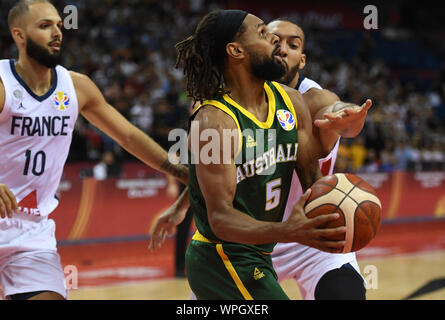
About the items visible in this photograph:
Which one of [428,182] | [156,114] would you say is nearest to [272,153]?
[156,114]

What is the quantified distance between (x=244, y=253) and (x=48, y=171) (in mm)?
1316

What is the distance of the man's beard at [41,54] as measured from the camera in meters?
3.80

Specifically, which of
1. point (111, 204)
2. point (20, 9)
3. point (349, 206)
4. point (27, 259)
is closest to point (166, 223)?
point (27, 259)

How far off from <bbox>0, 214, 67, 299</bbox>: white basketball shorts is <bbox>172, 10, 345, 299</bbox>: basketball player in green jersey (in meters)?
0.84

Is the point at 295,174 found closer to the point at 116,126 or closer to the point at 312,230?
the point at 116,126

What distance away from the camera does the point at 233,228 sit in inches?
114

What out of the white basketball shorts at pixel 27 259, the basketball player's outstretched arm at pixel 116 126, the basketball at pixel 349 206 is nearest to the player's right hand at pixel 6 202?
the white basketball shorts at pixel 27 259

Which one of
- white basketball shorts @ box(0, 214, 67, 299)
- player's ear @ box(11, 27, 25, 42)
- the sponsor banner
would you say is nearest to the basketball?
white basketball shorts @ box(0, 214, 67, 299)

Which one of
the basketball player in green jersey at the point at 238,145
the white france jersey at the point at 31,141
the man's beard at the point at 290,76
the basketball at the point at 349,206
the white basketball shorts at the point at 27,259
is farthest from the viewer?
the man's beard at the point at 290,76

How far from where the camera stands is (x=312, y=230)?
8.68 feet

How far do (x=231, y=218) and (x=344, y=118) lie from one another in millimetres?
841

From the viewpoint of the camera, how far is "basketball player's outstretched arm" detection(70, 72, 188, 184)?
158 inches

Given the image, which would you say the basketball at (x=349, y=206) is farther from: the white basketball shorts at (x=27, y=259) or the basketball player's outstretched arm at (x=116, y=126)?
the white basketball shorts at (x=27, y=259)
